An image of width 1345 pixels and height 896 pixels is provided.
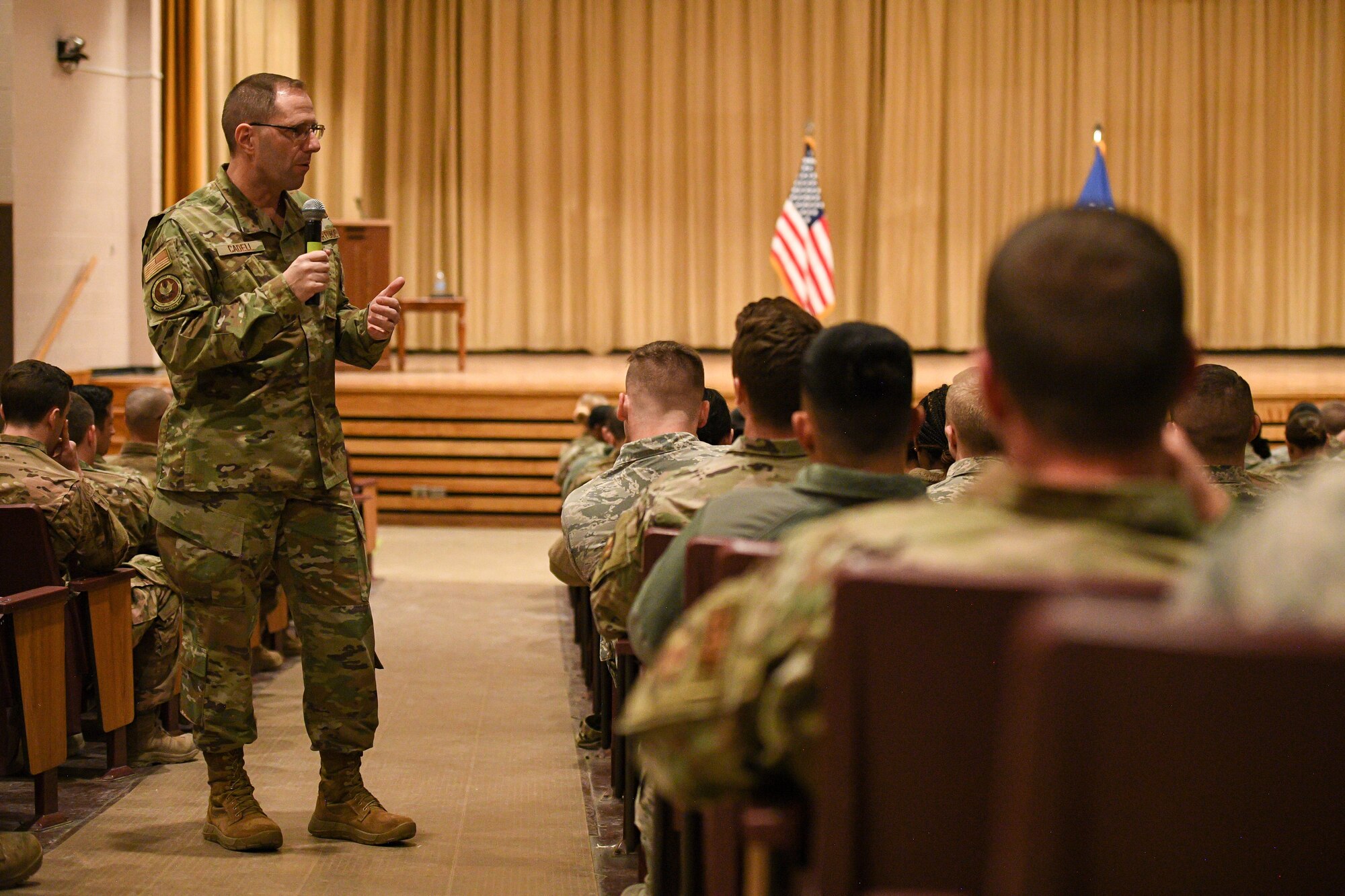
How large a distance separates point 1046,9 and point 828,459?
43.4 ft

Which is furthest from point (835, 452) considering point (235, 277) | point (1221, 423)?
point (235, 277)

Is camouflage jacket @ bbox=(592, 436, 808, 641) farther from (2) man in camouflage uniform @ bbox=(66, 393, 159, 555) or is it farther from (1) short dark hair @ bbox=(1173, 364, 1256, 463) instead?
(2) man in camouflage uniform @ bbox=(66, 393, 159, 555)

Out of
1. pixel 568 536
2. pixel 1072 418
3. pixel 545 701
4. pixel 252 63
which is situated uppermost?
pixel 252 63

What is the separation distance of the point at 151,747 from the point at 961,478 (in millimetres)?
2411

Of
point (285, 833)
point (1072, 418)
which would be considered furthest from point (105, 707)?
point (1072, 418)

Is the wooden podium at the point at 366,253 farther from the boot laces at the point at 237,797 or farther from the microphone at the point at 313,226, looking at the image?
the boot laces at the point at 237,797

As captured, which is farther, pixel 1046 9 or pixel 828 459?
pixel 1046 9

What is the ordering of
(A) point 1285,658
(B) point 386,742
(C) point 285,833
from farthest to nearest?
1. (B) point 386,742
2. (C) point 285,833
3. (A) point 1285,658

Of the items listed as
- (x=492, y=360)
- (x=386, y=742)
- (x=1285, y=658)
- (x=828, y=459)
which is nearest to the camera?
(x=1285, y=658)

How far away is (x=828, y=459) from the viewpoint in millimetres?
1927

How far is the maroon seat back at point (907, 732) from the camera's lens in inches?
48.8

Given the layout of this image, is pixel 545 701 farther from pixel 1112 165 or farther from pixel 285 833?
pixel 1112 165

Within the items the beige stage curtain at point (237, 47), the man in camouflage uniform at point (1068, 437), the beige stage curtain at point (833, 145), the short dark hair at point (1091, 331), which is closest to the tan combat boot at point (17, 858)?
the man in camouflage uniform at point (1068, 437)

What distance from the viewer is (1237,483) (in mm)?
3053
